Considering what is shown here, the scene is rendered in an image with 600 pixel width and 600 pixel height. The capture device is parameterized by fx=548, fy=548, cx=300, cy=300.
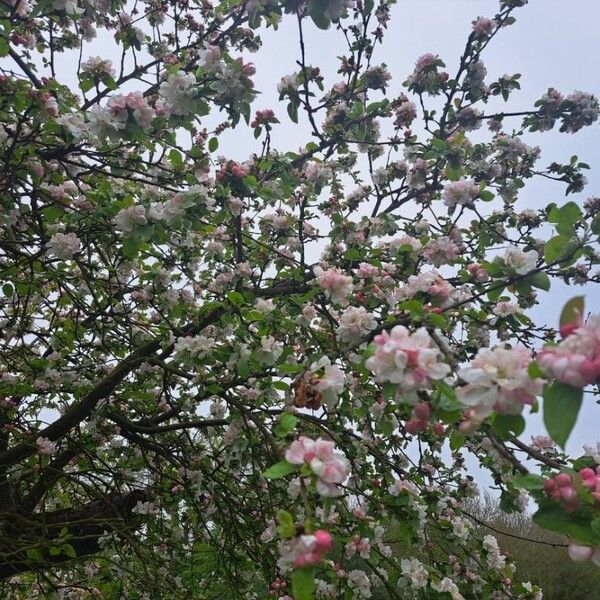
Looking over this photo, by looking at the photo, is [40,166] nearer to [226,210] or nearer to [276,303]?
[226,210]

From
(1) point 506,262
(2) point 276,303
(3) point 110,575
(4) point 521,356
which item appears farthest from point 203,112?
(3) point 110,575

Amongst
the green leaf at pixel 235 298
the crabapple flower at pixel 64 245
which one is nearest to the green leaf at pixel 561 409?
the green leaf at pixel 235 298

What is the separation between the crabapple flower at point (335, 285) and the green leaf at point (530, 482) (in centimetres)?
124

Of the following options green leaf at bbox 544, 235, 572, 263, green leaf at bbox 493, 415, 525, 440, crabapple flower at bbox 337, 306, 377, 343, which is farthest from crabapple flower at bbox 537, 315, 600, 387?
crabapple flower at bbox 337, 306, 377, 343

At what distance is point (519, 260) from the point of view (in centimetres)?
189

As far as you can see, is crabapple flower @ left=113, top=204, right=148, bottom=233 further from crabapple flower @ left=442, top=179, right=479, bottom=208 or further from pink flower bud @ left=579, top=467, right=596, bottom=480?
pink flower bud @ left=579, top=467, right=596, bottom=480

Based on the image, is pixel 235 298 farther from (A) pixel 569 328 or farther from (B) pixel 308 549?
(A) pixel 569 328

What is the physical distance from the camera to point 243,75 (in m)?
2.63

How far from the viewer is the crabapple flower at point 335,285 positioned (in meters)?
2.36

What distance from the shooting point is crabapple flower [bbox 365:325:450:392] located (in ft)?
4.02

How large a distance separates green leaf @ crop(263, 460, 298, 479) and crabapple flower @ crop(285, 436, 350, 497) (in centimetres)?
1

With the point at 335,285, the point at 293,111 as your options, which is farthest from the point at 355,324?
the point at 293,111

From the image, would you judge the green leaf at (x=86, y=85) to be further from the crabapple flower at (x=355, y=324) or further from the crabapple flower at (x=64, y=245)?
the crabapple flower at (x=355, y=324)

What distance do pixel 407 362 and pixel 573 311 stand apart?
1.18ft
